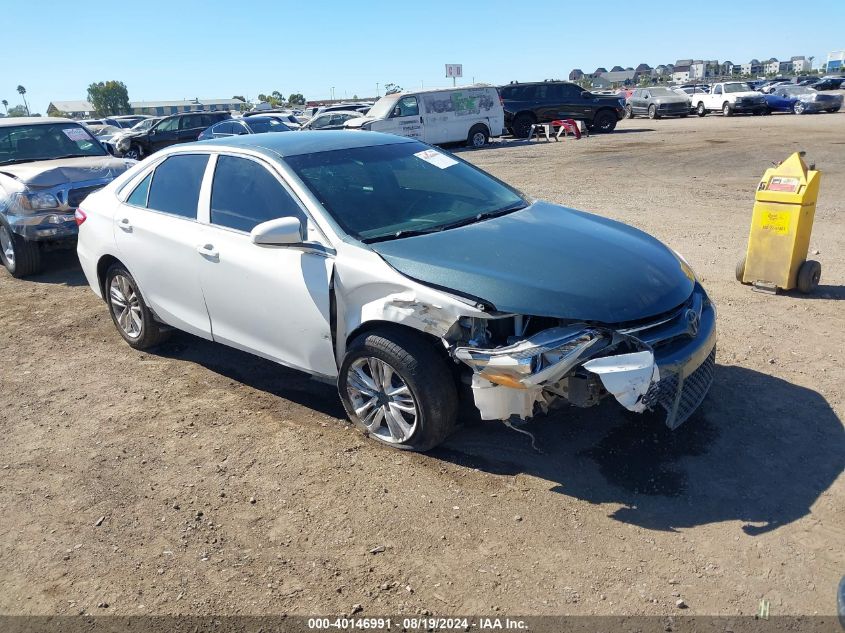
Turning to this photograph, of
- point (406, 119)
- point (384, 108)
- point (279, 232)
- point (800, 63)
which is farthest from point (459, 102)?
point (800, 63)

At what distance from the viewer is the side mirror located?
12.8 feet

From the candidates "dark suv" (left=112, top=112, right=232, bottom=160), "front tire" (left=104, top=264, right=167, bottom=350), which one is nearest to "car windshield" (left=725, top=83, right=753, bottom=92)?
"dark suv" (left=112, top=112, right=232, bottom=160)

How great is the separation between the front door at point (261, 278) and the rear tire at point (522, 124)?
22236mm

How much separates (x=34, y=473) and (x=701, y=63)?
119906 mm

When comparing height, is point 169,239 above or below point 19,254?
above

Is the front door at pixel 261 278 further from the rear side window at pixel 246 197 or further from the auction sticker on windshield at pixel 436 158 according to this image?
the auction sticker on windshield at pixel 436 158

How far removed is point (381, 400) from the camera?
397 centimetres

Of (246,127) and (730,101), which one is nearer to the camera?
(246,127)

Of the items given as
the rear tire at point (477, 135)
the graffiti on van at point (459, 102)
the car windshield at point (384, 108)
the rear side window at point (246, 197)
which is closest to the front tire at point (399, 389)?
the rear side window at point (246, 197)

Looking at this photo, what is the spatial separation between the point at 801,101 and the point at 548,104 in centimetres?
1286

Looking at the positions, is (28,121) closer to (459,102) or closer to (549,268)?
(549,268)

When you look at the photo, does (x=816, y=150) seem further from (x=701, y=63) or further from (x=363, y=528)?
(x=701, y=63)

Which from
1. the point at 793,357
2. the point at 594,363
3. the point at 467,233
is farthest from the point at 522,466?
the point at 793,357

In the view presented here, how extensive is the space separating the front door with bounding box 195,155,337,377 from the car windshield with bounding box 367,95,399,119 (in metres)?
16.8
